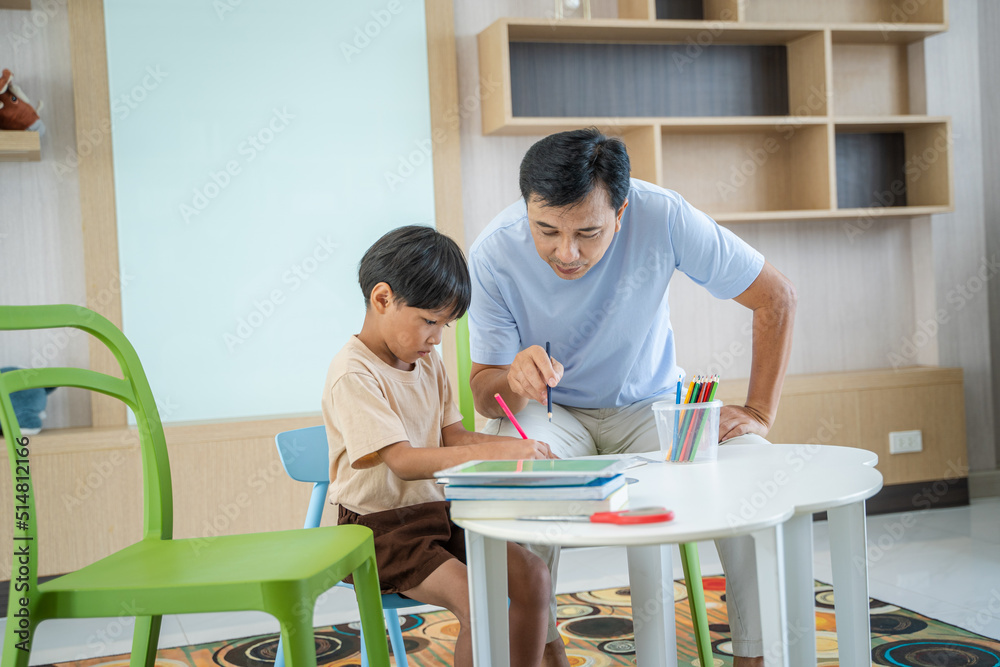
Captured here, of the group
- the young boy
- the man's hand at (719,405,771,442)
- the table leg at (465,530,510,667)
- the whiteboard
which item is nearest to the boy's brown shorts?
the young boy

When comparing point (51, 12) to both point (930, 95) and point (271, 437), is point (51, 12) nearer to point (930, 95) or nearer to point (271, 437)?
point (271, 437)

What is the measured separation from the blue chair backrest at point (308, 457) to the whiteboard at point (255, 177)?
1286 millimetres

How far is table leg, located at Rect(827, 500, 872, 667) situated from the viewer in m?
1.22

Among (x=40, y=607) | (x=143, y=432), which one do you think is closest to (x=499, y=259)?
(x=143, y=432)

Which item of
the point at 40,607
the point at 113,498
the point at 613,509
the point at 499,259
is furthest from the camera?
the point at 113,498

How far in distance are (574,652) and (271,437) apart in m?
1.20

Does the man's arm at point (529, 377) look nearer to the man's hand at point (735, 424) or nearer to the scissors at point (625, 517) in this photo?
the man's hand at point (735, 424)

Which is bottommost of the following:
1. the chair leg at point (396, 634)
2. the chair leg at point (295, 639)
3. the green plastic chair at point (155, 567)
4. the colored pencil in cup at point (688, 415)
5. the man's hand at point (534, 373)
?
the chair leg at point (396, 634)

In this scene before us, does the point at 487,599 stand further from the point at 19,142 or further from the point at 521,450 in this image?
the point at 19,142

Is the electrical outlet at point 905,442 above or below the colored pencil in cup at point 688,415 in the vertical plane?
below

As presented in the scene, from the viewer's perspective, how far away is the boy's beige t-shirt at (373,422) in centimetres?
136

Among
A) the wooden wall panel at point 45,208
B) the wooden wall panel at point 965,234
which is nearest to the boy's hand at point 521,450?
the wooden wall panel at point 45,208

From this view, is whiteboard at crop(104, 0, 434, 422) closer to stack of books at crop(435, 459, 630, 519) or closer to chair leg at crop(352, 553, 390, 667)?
chair leg at crop(352, 553, 390, 667)

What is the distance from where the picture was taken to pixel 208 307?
9.58ft
